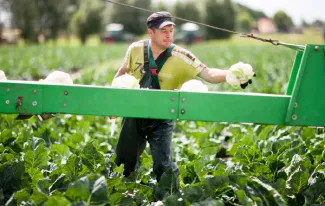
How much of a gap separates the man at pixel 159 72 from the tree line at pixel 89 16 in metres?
61.8

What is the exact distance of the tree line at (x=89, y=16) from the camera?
6388cm

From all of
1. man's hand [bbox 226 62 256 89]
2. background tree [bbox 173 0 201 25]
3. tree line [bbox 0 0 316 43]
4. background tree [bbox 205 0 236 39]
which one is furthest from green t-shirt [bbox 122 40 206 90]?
background tree [bbox 173 0 201 25]

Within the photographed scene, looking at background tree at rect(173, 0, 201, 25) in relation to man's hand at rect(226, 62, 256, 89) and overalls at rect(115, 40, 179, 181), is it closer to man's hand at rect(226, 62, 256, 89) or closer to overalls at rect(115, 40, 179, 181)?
overalls at rect(115, 40, 179, 181)

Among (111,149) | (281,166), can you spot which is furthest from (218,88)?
(281,166)

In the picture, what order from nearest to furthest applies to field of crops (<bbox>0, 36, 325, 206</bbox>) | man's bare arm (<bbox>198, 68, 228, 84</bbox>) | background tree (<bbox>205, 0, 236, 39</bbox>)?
field of crops (<bbox>0, 36, 325, 206</bbox>) < man's bare arm (<bbox>198, 68, 228, 84</bbox>) < background tree (<bbox>205, 0, 236, 39</bbox>)

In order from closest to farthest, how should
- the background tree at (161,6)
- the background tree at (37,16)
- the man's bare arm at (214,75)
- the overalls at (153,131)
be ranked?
the man's bare arm at (214,75) < the overalls at (153,131) < the background tree at (37,16) < the background tree at (161,6)

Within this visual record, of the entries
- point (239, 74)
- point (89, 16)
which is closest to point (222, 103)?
point (239, 74)

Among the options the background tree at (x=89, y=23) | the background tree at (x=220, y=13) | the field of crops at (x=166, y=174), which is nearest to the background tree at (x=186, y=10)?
the background tree at (x=220, y=13)

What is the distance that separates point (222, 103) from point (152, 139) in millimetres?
1061

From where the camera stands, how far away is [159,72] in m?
4.16

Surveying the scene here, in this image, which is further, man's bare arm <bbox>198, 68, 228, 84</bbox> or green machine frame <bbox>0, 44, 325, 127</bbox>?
man's bare arm <bbox>198, 68, 228, 84</bbox>

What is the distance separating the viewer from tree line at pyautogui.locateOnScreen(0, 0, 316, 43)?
6388cm

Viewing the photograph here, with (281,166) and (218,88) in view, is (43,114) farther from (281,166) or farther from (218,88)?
(218,88)

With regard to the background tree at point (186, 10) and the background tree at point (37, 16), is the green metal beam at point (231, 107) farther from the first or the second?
the background tree at point (186, 10)
